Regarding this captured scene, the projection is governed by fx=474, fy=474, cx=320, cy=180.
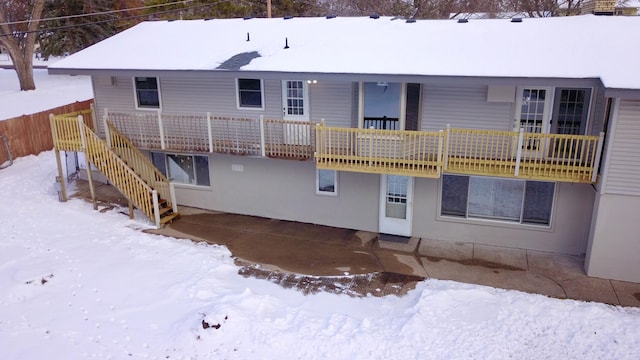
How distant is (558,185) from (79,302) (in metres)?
11.9

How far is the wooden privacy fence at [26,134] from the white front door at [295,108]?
1293 centimetres

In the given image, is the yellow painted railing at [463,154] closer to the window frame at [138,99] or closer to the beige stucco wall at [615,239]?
the beige stucco wall at [615,239]

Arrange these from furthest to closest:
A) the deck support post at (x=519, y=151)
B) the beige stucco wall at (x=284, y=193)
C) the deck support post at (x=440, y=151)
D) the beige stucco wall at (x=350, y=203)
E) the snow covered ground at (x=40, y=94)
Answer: the snow covered ground at (x=40, y=94)
the beige stucco wall at (x=284, y=193)
the beige stucco wall at (x=350, y=203)
the deck support post at (x=440, y=151)
the deck support post at (x=519, y=151)

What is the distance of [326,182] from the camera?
14.5 meters

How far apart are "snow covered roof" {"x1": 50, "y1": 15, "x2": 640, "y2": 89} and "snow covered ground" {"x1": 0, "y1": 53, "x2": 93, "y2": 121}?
51.2ft

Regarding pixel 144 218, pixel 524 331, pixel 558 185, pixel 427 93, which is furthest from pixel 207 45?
pixel 524 331

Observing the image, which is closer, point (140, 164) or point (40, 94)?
point (140, 164)

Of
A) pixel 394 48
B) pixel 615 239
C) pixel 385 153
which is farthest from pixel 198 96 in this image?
pixel 615 239

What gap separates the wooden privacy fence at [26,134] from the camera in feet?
64.3

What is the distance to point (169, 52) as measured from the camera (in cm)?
1531

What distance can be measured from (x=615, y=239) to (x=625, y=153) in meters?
2.09

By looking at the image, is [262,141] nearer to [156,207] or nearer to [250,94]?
[250,94]

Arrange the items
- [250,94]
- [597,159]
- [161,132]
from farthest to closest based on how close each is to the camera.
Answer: [161,132] → [250,94] → [597,159]

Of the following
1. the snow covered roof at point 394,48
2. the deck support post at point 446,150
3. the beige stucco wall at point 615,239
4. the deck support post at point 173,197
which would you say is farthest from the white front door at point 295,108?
the beige stucco wall at point 615,239
